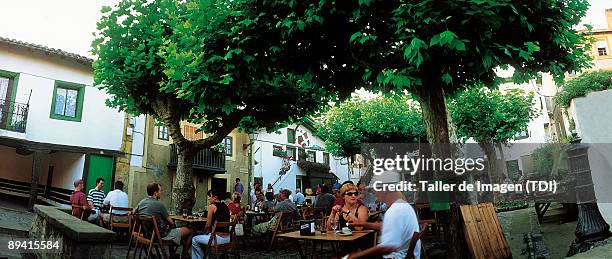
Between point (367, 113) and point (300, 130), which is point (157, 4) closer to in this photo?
point (367, 113)

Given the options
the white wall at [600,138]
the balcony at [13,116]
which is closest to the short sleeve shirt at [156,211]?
the white wall at [600,138]

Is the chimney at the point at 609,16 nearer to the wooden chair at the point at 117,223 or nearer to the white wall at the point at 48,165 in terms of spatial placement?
the wooden chair at the point at 117,223

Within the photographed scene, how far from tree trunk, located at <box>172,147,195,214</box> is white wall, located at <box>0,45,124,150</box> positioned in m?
8.03

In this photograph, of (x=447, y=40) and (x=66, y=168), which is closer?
(x=447, y=40)

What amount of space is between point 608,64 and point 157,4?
119 ft

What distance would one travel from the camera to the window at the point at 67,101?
54.0 feet

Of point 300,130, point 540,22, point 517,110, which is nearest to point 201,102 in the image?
point 540,22

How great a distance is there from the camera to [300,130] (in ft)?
109

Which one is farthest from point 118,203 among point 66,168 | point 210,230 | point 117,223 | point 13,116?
point 66,168

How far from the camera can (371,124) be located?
2256 cm

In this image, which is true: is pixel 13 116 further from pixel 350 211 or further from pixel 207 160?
pixel 350 211

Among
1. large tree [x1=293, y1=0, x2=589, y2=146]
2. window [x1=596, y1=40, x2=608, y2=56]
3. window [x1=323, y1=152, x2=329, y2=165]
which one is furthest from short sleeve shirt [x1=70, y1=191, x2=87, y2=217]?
window [x1=596, y1=40, x2=608, y2=56]

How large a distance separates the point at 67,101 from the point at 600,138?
62.0 ft

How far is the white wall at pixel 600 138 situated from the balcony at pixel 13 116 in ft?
60.7
